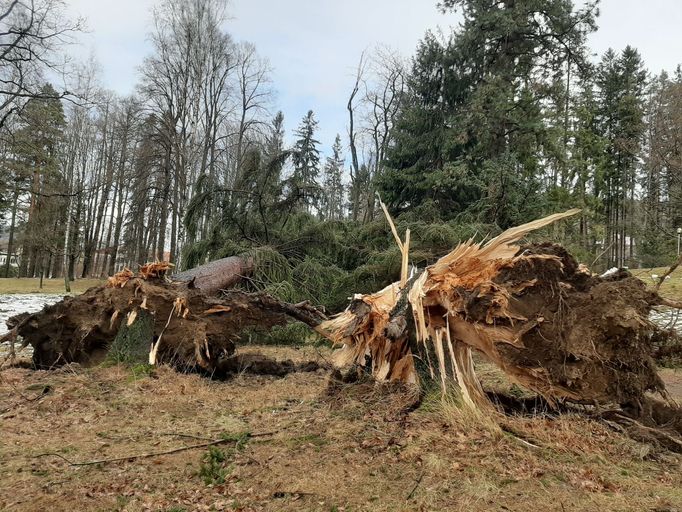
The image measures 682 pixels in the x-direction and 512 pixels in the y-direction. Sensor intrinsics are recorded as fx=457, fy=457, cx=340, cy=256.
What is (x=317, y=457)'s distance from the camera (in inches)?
112

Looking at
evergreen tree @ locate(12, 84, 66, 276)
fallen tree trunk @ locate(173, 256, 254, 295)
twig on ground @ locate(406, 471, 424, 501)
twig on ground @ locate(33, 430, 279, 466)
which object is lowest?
twig on ground @ locate(33, 430, 279, 466)

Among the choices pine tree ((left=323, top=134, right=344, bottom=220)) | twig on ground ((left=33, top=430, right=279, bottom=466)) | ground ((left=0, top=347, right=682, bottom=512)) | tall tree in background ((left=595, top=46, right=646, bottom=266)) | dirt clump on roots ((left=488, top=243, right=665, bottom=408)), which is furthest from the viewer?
pine tree ((left=323, top=134, right=344, bottom=220))

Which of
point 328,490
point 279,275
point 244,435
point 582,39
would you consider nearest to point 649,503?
point 328,490

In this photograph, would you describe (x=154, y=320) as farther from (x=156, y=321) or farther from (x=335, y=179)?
(x=335, y=179)

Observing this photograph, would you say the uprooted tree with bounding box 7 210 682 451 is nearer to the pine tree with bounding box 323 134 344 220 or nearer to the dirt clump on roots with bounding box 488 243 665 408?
the dirt clump on roots with bounding box 488 243 665 408

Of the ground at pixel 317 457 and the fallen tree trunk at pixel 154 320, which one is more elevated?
the fallen tree trunk at pixel 154 320

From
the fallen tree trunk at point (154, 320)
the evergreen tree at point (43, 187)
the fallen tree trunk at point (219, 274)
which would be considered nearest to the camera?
the fallen tree trunk at point (154, 320)

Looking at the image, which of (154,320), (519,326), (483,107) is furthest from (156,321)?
(483,107)

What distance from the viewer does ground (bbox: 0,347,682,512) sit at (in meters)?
2.36

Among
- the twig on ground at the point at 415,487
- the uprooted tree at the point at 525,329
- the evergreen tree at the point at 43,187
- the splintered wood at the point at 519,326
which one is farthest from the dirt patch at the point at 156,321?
the evergreen tree at the point at 43,187

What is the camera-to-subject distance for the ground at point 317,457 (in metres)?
2.36

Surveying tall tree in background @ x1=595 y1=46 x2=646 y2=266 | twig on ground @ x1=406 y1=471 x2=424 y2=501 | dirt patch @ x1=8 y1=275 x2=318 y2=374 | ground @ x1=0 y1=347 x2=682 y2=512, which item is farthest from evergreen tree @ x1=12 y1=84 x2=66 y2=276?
tall tree in background @ x1=595 y1=46 x2=646 y2=266

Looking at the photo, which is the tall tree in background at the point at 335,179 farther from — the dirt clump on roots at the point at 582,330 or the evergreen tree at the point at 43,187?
the dirt clump on roots at the point at 582,330

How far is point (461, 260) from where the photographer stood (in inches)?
156
